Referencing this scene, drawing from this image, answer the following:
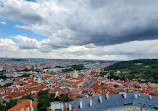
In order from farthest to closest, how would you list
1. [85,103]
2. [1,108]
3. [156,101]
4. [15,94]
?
[15,94] → [1,108] → [156,101] → [85,103]

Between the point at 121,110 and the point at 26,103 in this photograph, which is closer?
the point at 121,110

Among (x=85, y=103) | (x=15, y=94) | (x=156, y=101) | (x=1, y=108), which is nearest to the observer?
(x=85, y=103)

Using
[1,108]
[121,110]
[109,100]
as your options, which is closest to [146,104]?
[121,110]

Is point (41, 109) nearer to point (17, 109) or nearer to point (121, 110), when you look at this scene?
point (17, 109)

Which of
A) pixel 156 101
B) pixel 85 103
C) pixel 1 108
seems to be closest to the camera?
pixel 85 103

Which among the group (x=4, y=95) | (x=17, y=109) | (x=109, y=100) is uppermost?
(x=109, y=100)

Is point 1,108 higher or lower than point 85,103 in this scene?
lower

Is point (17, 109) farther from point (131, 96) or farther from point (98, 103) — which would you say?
point (131, 96)

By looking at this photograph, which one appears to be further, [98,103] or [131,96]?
[131,96]

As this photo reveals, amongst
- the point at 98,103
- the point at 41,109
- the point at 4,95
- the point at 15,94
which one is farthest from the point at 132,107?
the point at 4,95
